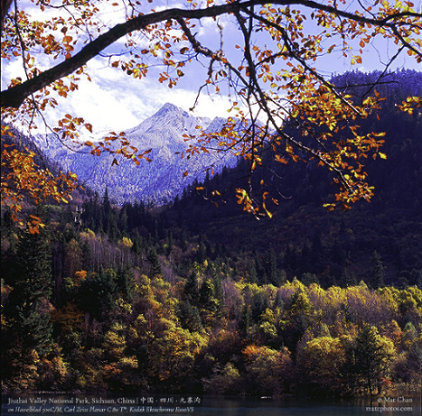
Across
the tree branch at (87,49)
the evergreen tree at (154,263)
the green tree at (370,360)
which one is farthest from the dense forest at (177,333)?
the tree branch at (87,49)

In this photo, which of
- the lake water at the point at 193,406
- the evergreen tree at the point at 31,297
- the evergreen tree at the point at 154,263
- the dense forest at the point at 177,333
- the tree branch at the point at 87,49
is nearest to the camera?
the tree branch at the point at 87,49

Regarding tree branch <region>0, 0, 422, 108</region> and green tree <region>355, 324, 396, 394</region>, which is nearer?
tree branch <region>0, 0, 422, 108</region>

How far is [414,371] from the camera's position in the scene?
181 feet

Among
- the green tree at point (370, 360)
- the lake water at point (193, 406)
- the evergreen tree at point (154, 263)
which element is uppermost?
the evergreen tree at point (154, 263)

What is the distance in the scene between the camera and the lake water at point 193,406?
124ft

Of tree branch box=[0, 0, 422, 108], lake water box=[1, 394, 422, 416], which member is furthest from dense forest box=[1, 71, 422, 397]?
tree branch box=[0, 0, 422, 108]

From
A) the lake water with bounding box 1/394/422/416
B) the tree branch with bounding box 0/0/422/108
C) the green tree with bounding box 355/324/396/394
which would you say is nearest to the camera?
the tree branch with bounding box 0/0/422/108

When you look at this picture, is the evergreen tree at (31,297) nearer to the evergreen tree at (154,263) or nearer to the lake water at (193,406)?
the lake water at (193,406)

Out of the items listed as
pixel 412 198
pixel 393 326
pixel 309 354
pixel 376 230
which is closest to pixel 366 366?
pixel 309 354

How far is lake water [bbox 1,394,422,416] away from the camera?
37.8 m

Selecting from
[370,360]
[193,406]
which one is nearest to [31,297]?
[193,406]

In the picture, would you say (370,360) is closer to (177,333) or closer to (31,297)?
(177,333)

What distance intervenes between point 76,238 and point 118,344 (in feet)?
85.3

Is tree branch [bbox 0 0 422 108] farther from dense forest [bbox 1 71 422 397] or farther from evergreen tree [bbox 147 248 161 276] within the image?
evergreen tree [bbox 147 248 161 276]
